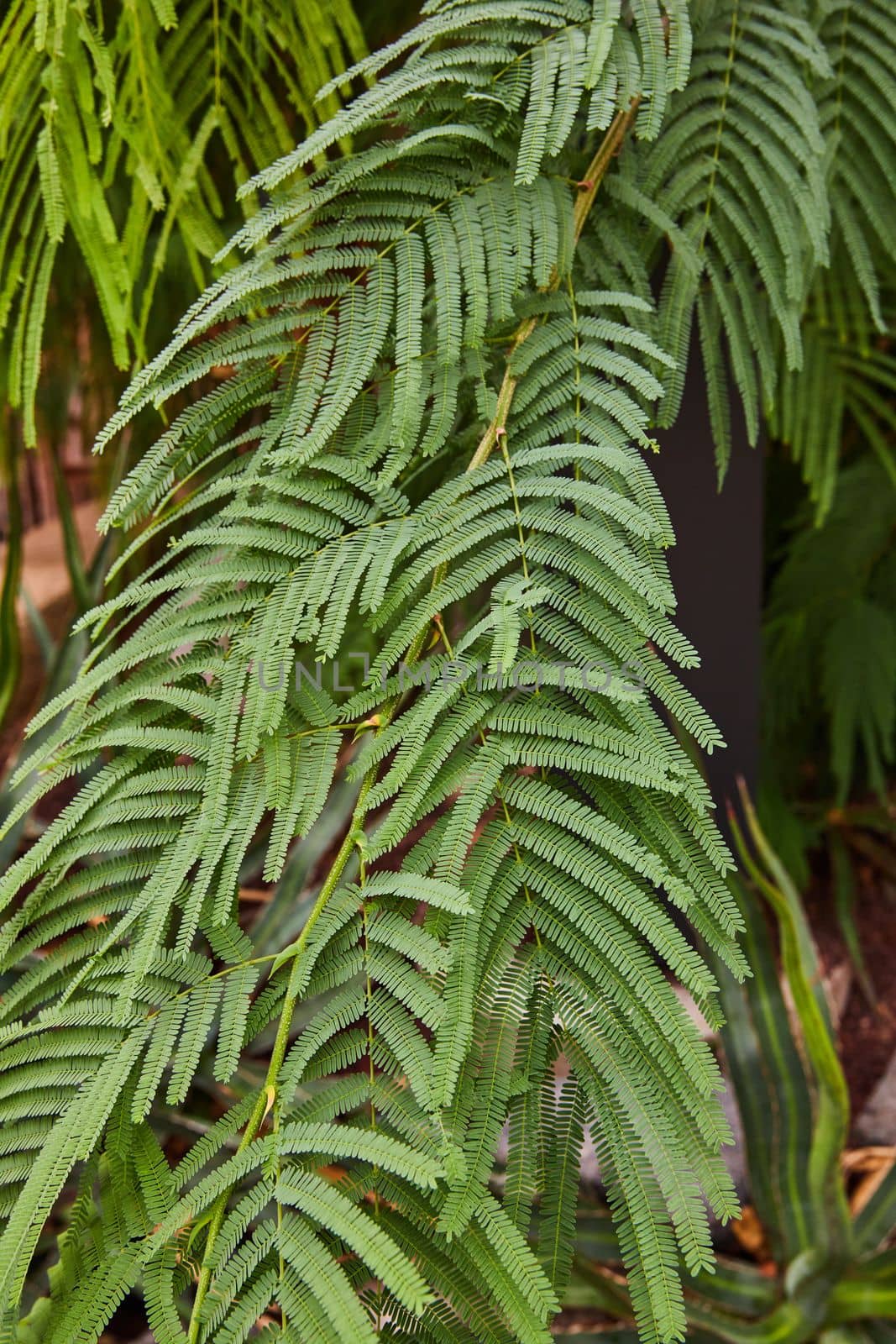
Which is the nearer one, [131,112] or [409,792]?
[409,792]

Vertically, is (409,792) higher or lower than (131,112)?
lower

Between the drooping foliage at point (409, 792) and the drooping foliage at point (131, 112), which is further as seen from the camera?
the drooping foliage at point (131, 112)

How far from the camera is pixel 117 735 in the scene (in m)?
0.63

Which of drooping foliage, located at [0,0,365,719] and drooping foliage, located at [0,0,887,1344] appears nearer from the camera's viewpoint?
drooping foliage, located at [0,0,887,1344]

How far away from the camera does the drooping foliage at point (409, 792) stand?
21.2 inches

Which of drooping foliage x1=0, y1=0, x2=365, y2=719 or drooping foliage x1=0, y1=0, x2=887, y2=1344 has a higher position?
drooping foliage x1=0, y1=0, x2=365, y2=719

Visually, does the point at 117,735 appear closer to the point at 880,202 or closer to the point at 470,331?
the point at 470,331

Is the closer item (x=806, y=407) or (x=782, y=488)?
(x=806, y=407)

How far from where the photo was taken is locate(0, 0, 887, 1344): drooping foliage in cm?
54

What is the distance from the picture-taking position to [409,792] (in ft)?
1.93

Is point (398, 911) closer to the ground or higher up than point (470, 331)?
closer to the ground

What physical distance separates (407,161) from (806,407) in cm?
62

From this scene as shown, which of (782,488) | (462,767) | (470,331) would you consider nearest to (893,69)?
(470,331)

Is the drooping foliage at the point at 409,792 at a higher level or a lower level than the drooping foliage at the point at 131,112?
lower
